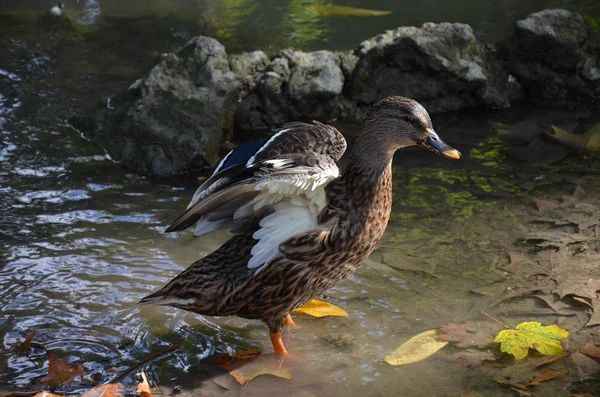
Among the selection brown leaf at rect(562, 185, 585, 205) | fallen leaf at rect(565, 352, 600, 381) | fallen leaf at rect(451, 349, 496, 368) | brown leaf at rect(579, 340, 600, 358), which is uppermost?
brown leaf at rect(562, 185, 585, 205)

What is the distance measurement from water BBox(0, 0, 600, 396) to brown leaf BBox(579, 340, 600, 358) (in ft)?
1.55

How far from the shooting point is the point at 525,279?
14.1ft

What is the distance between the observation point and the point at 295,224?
3.60 m

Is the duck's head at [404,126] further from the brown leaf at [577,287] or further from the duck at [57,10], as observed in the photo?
the duck at [57,10]

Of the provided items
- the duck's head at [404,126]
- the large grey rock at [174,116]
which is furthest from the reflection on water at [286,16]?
the duck's head at [404,126]

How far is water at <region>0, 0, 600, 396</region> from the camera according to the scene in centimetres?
371

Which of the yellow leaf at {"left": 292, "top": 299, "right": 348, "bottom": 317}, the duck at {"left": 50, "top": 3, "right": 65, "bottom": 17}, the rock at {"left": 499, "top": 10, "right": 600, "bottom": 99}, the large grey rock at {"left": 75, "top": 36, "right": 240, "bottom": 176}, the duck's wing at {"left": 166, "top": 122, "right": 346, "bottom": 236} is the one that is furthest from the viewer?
the duck at {"left": 50, "top": 3, "right": 65, "bottom": 17}

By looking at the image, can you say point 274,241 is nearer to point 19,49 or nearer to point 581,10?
point 19,49

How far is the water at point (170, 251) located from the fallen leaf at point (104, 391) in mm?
181

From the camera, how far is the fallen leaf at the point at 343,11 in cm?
920

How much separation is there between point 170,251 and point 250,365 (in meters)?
1.26

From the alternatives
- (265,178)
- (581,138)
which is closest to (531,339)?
(265,178)

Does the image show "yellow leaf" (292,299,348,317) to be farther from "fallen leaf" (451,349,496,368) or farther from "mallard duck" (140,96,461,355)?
"fallen leaf" (451,349,496,368)

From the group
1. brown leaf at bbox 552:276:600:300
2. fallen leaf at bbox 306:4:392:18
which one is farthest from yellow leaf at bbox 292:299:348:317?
fallen leaf at bbox 306:4:392:18
